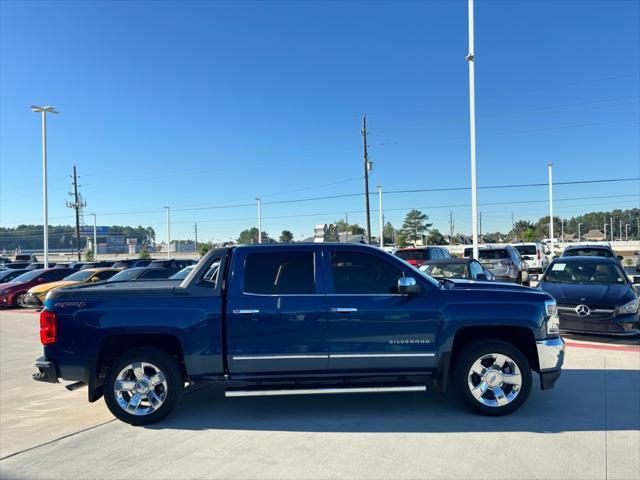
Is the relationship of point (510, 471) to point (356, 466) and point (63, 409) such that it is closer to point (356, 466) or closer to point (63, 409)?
point (356, 466)

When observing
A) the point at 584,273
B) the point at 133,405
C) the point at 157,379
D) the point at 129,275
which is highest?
the point at 584,273

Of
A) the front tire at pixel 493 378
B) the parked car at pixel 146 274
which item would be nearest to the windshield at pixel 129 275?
the parked car at pixel 146 274

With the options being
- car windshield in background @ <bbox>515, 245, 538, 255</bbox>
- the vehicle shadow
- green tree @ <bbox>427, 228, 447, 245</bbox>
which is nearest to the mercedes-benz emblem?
the vehicle shadow

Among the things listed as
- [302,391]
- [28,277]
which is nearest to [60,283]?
[28,277]

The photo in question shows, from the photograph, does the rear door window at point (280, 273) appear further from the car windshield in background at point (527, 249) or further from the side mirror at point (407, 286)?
the car windshield in background at point (527, 249)

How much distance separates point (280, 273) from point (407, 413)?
204cm

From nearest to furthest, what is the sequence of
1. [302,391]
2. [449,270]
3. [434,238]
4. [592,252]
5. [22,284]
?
[302,391], [449,270], [592,252], [22,284], [434,238]

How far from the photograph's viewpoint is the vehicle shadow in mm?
4664

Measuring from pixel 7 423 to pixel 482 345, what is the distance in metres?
5.34

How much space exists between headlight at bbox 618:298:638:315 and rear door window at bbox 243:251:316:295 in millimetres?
6311

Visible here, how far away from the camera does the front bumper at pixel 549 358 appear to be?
4867mm

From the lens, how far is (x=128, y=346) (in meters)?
4.97

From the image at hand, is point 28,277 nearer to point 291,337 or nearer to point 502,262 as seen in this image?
point 291,337

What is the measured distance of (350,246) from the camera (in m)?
5.09
